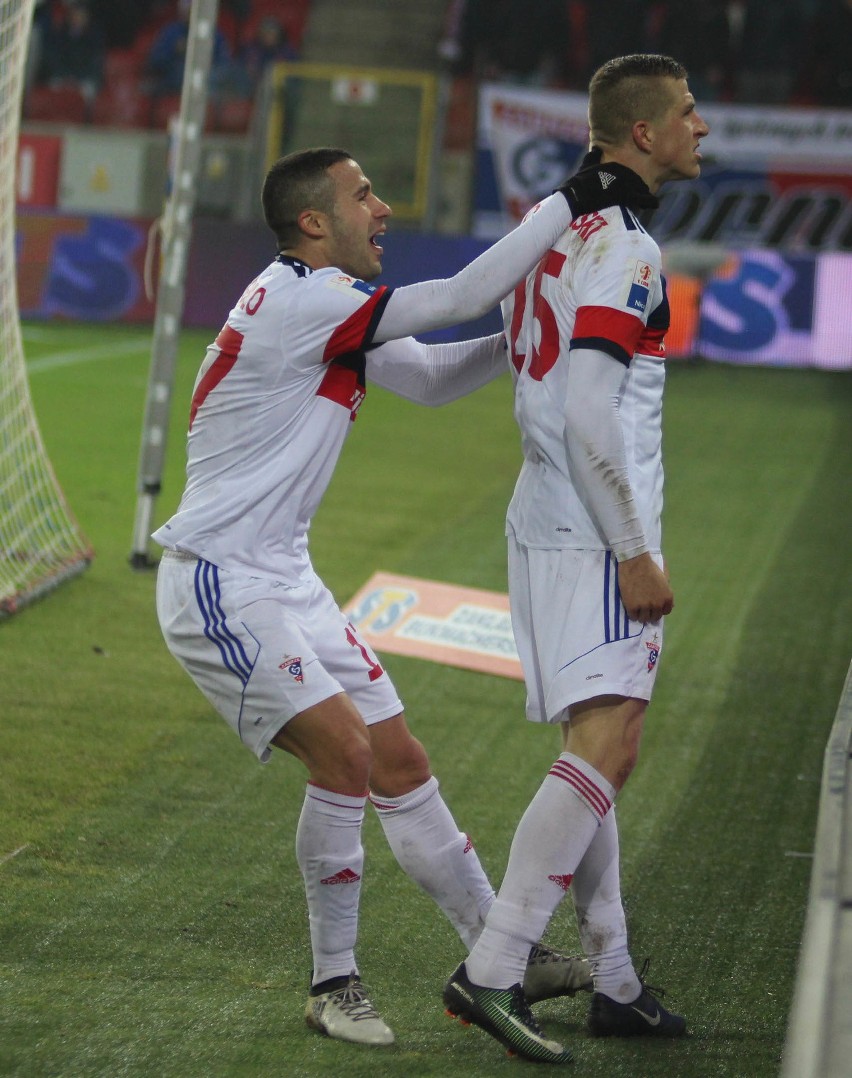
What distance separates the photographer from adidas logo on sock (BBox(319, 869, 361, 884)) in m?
2.93

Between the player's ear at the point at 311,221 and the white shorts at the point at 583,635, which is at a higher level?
the player's ear at the point at 311,221

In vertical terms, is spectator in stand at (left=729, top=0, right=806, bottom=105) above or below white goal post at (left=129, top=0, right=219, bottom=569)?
above

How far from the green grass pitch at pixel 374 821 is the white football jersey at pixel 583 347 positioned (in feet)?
A: 3.36

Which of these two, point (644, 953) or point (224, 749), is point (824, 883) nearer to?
point (644, 953)

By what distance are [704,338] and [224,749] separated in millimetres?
12482

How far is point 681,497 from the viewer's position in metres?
9.42

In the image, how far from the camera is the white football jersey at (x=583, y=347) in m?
→ 2.82

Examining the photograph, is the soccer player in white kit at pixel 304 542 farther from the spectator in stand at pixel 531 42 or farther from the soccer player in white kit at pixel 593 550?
the spectator in stand at pixel 531 42

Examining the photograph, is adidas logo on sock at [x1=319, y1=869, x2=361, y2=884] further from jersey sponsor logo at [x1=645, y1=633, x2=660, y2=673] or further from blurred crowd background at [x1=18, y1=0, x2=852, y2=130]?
blurred crowd background at [x1=18, y1=0, x2=852, y2=130]

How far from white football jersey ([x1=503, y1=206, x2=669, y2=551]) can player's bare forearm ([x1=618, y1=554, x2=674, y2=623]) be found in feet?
0.27

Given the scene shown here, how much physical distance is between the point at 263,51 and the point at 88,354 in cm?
785

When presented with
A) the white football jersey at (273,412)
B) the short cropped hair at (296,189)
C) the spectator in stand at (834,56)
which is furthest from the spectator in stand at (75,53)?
the white football jersey at (273,412)

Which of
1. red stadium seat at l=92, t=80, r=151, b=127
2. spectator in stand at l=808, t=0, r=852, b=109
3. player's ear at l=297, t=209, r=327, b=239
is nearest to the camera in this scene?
player's ear at l=297, t=209, r=327, b=239

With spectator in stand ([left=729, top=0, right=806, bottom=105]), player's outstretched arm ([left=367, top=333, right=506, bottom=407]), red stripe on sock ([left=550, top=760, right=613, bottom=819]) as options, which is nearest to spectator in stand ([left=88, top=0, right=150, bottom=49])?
spectator in stand ([left=729, top=0, right=806, bottom=105])
